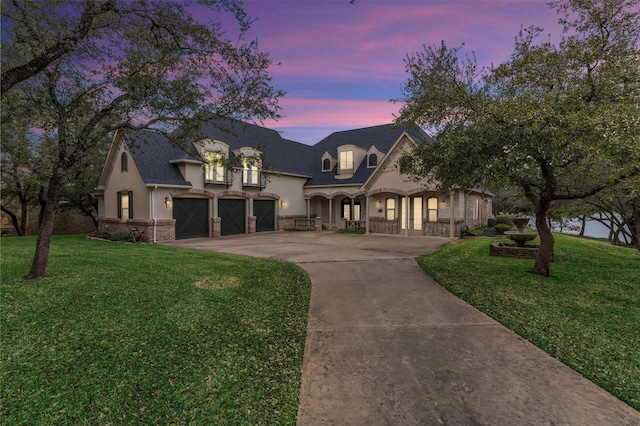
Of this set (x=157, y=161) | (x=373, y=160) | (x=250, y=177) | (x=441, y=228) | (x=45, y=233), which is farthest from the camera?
(x=373, y=160)

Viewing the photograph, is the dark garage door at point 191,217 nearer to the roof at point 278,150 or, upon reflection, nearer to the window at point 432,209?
the roof at point 278,150

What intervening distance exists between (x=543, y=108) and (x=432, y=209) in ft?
44.6

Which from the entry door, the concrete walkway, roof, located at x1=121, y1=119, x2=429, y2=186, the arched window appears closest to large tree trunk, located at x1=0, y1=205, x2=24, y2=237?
roof, located at x1=121, y1=119, x2=429, y2=186

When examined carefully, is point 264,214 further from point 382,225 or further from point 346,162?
point 382,225

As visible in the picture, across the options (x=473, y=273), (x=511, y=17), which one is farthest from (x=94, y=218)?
(x=511, y=17)

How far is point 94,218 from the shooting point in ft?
80.9

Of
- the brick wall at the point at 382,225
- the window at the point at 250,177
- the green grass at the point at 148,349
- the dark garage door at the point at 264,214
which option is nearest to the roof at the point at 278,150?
the window at the point at 250,177

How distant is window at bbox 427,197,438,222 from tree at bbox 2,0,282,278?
13.5 m

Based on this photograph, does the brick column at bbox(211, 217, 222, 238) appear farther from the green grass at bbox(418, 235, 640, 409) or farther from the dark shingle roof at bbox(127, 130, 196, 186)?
the green grass at bbox(418, 235, 640, 409)

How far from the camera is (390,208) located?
20766mm

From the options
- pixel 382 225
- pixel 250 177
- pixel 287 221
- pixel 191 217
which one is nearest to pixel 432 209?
pixel 382 225

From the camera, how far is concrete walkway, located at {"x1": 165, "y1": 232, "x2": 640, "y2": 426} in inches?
118

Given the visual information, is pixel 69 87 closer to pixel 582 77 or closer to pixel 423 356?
pixel 423 356

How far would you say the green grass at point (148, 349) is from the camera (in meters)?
3.01
